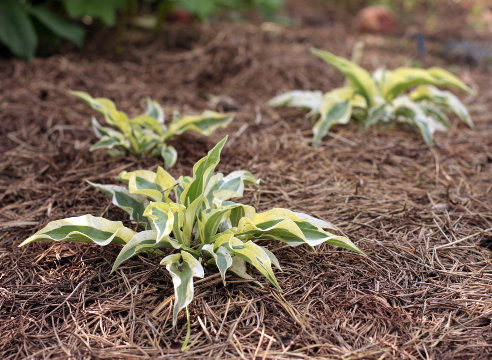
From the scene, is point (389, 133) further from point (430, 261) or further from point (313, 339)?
point (313, 339)

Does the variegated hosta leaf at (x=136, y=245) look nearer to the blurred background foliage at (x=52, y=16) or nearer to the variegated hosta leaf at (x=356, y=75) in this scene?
the variegated hosta leaf at (x=356, y=75)

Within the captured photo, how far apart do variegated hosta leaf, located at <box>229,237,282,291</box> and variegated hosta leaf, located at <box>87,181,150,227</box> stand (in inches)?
17.1

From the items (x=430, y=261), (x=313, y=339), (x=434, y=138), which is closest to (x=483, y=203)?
(x=430, y=261)

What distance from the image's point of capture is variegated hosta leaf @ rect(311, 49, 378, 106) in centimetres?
253

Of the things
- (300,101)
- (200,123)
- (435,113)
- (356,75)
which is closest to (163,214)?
(200,123)

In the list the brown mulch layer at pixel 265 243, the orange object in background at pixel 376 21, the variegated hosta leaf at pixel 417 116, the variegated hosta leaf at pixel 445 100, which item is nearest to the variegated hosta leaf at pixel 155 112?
the brown mulch layer at pixel 265 243

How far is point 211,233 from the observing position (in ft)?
4.85

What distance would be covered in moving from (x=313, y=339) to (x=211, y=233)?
47 centimetres

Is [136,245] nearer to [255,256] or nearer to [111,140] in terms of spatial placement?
[255,256]

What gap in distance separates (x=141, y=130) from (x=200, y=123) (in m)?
0.29

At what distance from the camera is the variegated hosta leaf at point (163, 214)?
1.31 metres

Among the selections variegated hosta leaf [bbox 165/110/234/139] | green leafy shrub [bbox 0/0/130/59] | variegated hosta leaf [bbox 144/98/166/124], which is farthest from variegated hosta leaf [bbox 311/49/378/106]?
green leafy shrub [bbox 0/0/130/59]

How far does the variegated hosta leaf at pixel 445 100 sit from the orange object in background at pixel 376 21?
82.1 inches

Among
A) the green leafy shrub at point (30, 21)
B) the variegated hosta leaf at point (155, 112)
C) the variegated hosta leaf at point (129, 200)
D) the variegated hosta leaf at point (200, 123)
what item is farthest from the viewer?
the green leafy shrub at point (30, 21)
